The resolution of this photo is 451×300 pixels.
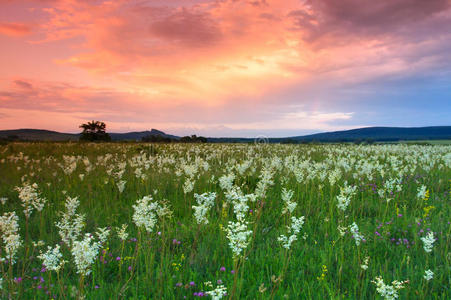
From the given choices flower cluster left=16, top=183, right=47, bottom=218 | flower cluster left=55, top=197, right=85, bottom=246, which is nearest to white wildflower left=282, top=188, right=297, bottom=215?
flower cluster left=55, top=197, right=85, bottom=246

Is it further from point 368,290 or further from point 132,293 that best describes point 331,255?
point 132,293

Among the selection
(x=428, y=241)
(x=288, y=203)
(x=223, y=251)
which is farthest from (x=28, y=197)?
(x=428, y=241)

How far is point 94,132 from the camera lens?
55188 millimetres

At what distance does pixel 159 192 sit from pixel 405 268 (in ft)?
19.0

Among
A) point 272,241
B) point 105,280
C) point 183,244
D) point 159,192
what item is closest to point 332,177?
point 272,241

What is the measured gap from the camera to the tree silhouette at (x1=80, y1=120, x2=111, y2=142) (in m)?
52.6

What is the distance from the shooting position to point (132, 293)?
3555 millimetres

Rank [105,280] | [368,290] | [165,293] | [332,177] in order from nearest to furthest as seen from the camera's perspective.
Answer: [165,293]
[368,290]
[105,280]
[332,177]

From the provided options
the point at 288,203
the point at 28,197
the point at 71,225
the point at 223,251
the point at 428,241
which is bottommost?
the point at 223,251

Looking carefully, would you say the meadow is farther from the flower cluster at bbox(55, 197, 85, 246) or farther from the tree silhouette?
the tree silhouette

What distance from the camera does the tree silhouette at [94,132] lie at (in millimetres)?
52562

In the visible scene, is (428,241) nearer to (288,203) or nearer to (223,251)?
(288,203)

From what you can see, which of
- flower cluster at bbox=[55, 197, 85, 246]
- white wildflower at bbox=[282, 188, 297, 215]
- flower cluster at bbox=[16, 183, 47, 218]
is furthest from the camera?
white wildflower at bbox=[282, 188, 297, 215]

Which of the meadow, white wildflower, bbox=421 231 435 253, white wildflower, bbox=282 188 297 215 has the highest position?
white wildflower, bbox=282 188 297 215
